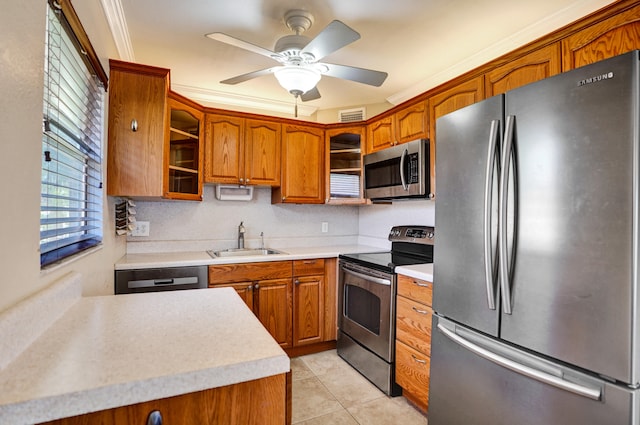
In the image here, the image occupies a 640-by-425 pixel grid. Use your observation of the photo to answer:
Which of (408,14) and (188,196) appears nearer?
(408,14)

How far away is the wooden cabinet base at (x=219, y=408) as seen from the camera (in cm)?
66

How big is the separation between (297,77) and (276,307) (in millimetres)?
1783

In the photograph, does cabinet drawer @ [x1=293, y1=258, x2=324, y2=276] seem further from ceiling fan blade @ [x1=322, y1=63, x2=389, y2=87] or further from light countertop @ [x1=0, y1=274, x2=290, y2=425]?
light countertop @ [x1=0, y1=274, x2=290, y2=425]

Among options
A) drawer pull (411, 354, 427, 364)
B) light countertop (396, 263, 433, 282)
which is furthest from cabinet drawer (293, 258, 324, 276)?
drawer pull (411, 354, 427, 364)

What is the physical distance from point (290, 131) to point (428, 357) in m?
2.18

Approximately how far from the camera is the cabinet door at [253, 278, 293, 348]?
8.64 feet

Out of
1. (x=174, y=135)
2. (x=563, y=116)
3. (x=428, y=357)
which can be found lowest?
(x=428, y=357)

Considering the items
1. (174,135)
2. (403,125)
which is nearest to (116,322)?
(174,135)

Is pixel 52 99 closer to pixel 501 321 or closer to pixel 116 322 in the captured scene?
pixel 116 322

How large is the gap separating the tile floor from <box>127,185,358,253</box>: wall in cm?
127

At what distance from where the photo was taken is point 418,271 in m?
2.00

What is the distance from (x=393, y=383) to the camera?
2.23 m

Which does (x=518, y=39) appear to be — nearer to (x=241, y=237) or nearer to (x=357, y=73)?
(x=357, y=73)

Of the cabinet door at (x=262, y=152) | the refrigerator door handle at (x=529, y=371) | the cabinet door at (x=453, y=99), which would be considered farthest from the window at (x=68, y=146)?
the cabinet door at (x=453, y=99)
